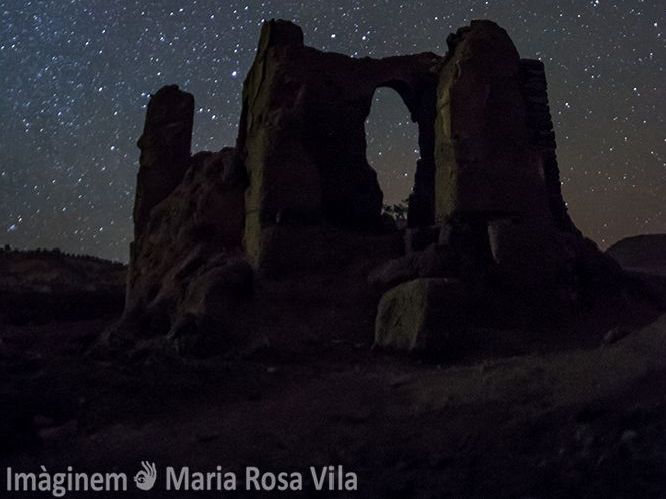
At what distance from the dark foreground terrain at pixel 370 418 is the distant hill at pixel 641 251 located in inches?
1032

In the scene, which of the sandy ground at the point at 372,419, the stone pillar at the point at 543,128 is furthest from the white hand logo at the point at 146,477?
the stone pillar at the point at 543,128

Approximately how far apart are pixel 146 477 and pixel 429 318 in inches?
224

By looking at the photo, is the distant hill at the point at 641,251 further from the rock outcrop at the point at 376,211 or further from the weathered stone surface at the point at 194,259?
the weathered stone surface at the point at 194,259

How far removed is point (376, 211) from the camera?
55.7ft

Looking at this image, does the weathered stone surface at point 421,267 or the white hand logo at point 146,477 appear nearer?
the white hand logo at point 146,477

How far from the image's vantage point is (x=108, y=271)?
3969 centimetres

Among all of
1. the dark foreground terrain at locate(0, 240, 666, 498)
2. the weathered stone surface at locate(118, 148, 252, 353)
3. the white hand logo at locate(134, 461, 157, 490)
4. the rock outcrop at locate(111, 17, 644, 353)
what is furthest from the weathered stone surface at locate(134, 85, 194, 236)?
the white hand logo at locate(134, 461, 157, 490)

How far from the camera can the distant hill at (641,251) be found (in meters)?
35.1

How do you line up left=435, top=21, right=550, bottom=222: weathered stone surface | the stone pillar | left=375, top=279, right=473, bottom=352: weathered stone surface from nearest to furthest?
left=375, top=279, right=473, bottom=352: weathered stone surface, left=435, top=21, right=550, bottom=222: weathered stone surface, the stone pillar

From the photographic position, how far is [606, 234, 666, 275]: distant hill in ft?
115

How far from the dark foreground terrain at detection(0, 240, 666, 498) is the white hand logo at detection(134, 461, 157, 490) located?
0.25 feet

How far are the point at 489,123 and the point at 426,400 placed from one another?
7.50m

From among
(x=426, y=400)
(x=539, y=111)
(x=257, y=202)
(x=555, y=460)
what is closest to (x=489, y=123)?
(x=539, y=111)

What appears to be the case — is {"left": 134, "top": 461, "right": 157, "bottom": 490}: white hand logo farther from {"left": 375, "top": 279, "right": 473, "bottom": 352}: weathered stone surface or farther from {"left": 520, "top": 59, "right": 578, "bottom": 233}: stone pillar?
{"left": 520, "top": 59, "right": 578, "bottom": 233}: stone pillar
